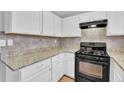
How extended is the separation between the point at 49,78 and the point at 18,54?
2.47ft

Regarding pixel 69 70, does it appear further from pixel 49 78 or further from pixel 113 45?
pixel 113 45

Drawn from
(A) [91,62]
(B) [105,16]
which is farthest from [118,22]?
(A) [91,62]

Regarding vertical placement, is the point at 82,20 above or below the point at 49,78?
above

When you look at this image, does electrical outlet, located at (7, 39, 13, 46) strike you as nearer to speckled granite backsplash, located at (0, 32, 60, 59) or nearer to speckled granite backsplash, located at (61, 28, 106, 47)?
speckled granite backsplash, located at (0, 32, 60, 59)

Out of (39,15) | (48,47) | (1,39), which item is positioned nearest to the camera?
(1,39)

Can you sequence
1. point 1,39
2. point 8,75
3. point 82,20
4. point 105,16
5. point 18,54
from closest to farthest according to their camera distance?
point 8,75 < point 1,39 < point 18,54 < point 105,16 < point 82,20

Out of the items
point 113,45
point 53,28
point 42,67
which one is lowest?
point 42,67

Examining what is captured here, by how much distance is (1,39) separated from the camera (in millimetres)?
1464

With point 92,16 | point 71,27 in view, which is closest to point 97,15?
point 92,16

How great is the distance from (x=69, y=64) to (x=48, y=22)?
124 cm

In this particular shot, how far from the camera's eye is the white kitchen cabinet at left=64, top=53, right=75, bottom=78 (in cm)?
245

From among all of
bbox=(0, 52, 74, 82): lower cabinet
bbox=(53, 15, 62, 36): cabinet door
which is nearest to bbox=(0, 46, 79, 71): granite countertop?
bbox=(0, 52, 74, 82): lower cabinet

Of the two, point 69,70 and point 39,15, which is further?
point 69,70

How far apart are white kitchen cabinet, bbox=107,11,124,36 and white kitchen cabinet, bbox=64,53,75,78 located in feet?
3.56
